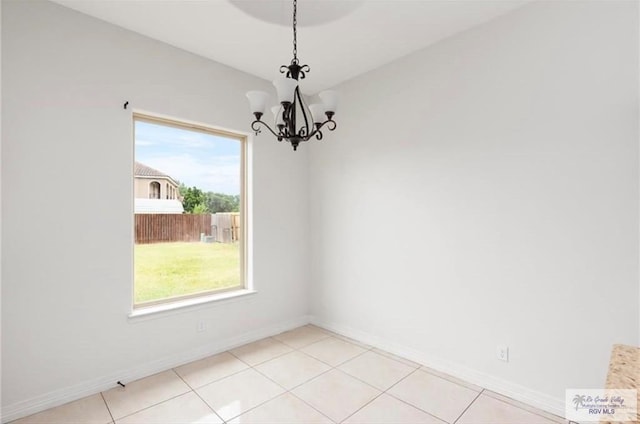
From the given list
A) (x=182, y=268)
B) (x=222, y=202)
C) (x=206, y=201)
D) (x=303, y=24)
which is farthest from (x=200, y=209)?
(x=303, y=24)

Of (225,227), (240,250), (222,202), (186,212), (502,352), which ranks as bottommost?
(502,352)

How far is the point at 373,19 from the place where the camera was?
2461 millimetres

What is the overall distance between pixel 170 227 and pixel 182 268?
1.36ft

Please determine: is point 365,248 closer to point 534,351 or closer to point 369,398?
point 369,398

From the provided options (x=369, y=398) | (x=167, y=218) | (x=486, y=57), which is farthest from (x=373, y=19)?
(x=369, y=398)

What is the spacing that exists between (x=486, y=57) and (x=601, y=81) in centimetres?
78

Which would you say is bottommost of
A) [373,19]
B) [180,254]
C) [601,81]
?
[180,254]

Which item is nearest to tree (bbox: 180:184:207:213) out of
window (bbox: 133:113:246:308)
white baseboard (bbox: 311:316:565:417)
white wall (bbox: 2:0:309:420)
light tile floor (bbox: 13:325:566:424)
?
window (bbox: 133:113:246:308)

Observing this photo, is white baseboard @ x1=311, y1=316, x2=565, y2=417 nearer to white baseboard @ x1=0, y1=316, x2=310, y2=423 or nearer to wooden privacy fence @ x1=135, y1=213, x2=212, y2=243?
white baseboard @ x1=0, y1=316, x2=310, y2=423

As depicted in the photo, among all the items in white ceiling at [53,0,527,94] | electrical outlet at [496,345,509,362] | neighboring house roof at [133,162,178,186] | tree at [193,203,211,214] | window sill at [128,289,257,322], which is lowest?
electrical outlet at [496,345,509,362]

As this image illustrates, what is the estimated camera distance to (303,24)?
2518 millimetres

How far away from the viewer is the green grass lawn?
2.82m

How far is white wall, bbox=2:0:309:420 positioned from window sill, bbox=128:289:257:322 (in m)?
0.06

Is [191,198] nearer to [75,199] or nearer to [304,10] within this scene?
[75,199]
